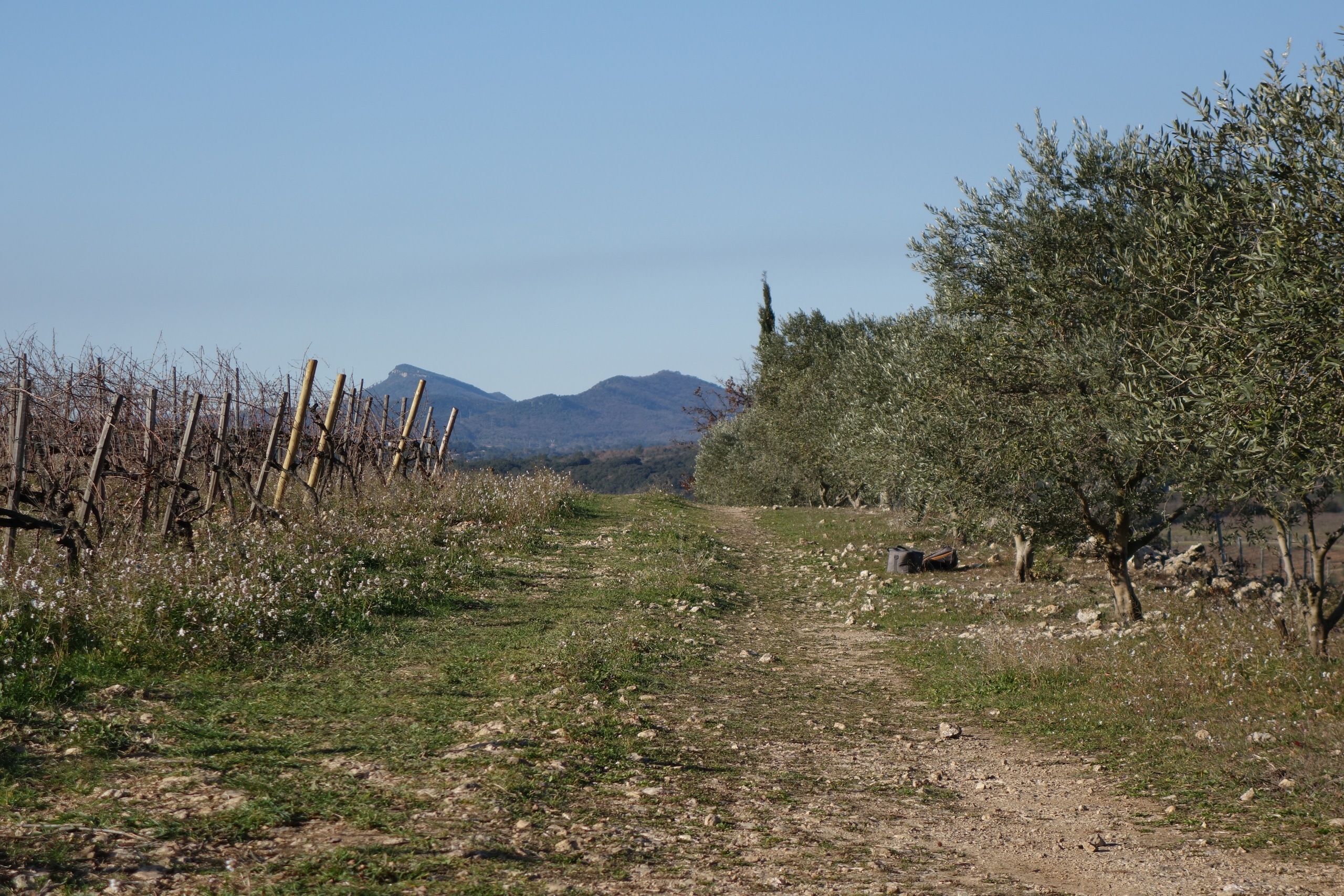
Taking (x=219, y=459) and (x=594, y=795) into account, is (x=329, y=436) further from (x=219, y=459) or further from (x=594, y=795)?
(x=594, y=795)

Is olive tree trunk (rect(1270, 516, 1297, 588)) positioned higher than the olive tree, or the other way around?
the olive tree

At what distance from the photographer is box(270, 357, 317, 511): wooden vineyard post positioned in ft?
53.0

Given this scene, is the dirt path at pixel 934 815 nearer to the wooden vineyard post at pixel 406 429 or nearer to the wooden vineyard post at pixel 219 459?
the wooden vineyard post at pixel 219 459

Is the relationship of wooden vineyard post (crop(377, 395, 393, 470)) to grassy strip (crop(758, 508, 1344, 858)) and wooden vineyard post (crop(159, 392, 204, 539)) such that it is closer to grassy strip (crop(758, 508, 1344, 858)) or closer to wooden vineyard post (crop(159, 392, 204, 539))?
wooden vineyard post (crop(159, 392, 204, 539))

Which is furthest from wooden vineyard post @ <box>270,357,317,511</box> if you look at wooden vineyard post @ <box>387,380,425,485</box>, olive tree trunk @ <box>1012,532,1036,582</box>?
olive tree trunk @ <box>1012,532,1036,582</box>

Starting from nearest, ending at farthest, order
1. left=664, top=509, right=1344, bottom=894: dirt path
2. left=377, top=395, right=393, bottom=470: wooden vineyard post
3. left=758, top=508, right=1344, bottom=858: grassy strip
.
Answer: left=664, top=509, right=1344, bottom=894: dirt path, left=758, top=508, right=1344, bottom=858: grassy strip, left=377, top=395, right=393, bottom=470: wooden vineyard post

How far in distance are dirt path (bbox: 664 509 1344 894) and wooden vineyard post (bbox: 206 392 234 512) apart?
26.9ft

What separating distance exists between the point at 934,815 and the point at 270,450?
12468mm

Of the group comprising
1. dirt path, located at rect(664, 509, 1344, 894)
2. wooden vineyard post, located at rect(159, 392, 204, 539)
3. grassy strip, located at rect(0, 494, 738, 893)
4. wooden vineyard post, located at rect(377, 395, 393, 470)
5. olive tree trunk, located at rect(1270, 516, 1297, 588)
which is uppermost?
wooden vineyard post, located at rect(377, 395, 393, 470)

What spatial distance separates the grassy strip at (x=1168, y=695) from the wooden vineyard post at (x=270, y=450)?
30.3ft

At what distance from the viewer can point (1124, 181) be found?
1120 cm

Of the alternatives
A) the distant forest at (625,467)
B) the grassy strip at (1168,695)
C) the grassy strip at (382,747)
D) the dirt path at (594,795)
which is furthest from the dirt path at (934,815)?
the distant forest at (625,467)

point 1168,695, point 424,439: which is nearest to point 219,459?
point 424,439

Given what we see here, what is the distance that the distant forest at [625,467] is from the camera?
300 feet
